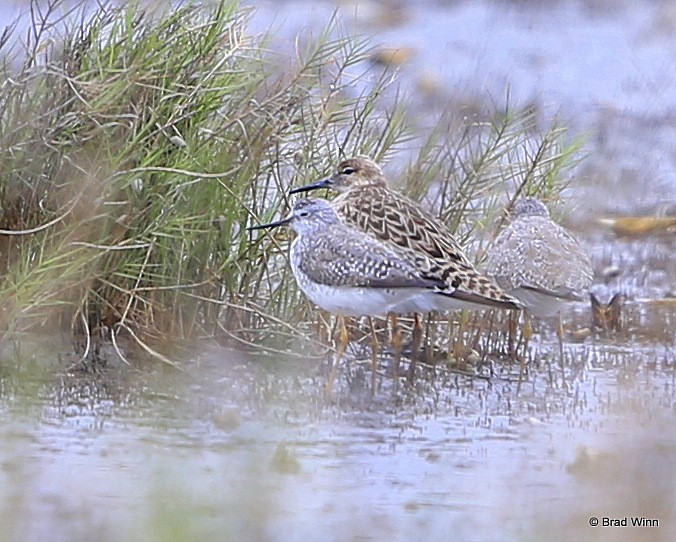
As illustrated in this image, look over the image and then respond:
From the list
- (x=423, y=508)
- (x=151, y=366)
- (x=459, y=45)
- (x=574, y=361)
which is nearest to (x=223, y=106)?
(x=151, y=366)

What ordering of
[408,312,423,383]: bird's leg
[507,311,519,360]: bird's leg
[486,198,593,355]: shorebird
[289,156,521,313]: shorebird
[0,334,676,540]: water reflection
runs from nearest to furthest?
[0,334,676,540]: water reflection < [289,156,521,313]: shorebird < [408,312,423,383]: bird's leg < [486,198,593,355]: shorebird < [507,311,519,360]: bird's leg

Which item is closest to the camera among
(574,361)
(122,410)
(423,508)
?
(423,508)

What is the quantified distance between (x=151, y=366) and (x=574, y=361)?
167cm

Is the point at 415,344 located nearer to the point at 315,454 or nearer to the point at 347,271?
the point at 347,271

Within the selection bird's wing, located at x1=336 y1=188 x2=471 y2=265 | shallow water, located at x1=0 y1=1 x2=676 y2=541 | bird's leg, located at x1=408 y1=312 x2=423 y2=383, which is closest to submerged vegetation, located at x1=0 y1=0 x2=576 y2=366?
shallow water, located at x1=0 y1=1 x2=676 y2=541

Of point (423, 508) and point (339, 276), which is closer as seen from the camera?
point (423, 508)

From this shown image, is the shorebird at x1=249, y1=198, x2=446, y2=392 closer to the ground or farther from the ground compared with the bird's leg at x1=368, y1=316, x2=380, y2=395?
farther from the ground

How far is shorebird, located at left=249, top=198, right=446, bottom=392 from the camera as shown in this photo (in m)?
6.64

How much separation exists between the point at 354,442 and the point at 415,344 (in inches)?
44.8

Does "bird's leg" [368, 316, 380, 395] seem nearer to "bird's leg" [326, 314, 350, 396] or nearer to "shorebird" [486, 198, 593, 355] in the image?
"bird's leg" [326, 314, 350, 396]

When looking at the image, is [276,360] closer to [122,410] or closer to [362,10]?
[122,410]

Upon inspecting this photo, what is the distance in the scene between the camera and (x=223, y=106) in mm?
7078

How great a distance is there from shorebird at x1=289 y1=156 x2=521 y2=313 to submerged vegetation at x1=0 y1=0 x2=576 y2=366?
254 mm

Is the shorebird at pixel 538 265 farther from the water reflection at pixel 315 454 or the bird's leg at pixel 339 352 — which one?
the bird's leg at pixel 339 352
